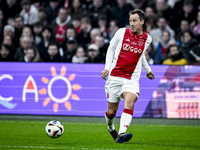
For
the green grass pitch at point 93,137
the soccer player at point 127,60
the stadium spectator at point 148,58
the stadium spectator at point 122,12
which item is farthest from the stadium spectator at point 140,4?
the soccer player at point 127,60

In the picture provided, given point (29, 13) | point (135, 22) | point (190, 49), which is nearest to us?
point (135, 22)

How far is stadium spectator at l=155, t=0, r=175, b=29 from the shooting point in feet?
43.7

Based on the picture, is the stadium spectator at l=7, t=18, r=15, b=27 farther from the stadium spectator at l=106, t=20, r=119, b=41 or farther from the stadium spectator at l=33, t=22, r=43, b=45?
the stadium spectator at l=106, t=20, r=119, b=41

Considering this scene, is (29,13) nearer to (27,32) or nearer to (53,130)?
(27,32)

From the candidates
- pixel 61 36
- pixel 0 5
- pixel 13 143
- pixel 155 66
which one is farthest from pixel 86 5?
pixel 13 143

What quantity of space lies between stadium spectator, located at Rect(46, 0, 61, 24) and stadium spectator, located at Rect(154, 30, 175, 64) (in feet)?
14.3

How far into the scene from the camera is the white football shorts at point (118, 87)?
6367 mm

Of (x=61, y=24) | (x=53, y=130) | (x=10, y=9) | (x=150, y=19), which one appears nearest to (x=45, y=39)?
(x=61, y=24)

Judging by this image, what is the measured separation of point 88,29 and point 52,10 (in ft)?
7.35

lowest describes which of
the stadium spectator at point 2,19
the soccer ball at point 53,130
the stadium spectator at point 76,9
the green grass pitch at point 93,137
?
the green grass pitch at point 93,137

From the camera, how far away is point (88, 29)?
1349cm

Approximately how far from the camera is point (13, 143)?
6457 millimetres

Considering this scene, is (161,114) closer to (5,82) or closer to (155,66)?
A: (155,66)

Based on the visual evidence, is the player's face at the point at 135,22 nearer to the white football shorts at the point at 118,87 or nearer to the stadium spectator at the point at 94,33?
the white football shorts at the point at 118,87
